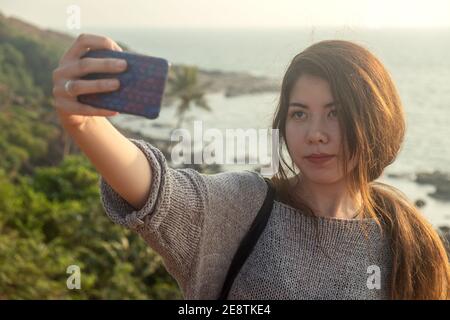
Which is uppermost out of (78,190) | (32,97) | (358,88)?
(358,88)

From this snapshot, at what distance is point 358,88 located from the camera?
163 cm

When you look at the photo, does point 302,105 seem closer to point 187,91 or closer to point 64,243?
point 64,243

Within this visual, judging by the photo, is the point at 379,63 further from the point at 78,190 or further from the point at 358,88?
the point at 78,190

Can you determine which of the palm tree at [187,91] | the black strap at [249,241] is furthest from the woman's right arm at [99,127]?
the palm tree at [187,91]

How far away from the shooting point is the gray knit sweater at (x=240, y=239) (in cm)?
138

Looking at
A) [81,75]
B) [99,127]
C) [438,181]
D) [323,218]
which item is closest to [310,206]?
[323,218]

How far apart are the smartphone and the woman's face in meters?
0.58

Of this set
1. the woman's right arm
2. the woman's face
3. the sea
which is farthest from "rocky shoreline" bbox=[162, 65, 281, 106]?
the woman's right arm

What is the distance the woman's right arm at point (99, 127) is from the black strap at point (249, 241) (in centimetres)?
33

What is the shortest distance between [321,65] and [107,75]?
0.68 meters

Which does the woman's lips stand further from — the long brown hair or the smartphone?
the smartphone

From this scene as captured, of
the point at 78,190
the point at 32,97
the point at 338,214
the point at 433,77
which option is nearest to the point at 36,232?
the point at 78,190

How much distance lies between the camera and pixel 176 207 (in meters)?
1.40
